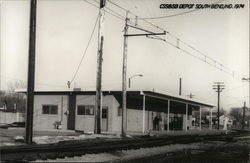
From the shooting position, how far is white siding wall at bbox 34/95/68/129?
41.3 metres

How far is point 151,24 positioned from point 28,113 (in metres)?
12.5

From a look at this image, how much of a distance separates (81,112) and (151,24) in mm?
14145

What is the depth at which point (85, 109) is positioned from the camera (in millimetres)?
40594

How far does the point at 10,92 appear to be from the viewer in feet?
377

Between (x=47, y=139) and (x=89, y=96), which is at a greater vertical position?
(x=89, y=96)

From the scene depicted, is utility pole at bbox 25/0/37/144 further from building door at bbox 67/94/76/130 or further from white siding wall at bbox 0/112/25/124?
white siding wall at bbox 0/112/25/124

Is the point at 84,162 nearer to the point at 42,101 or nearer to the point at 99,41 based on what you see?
the point at 99,41

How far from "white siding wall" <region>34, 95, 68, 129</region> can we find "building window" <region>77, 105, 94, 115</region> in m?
1.34

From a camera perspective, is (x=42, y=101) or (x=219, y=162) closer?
(x=219, y=162)

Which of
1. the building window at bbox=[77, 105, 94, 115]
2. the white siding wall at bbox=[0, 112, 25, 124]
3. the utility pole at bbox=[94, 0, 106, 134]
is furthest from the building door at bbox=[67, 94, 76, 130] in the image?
the white siding wall at bbox=[0, 112, 25, 124]

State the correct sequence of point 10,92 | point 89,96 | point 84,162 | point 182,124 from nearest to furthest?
point 84,162
point 89,96
point 182,124
point 10,92

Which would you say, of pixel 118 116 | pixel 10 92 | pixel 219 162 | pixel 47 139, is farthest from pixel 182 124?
pixel 10 92

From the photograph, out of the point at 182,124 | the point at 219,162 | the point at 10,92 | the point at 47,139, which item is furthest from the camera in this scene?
the point at 10,92

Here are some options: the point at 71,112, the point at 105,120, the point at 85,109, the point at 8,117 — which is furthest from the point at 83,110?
the point at 8,117
